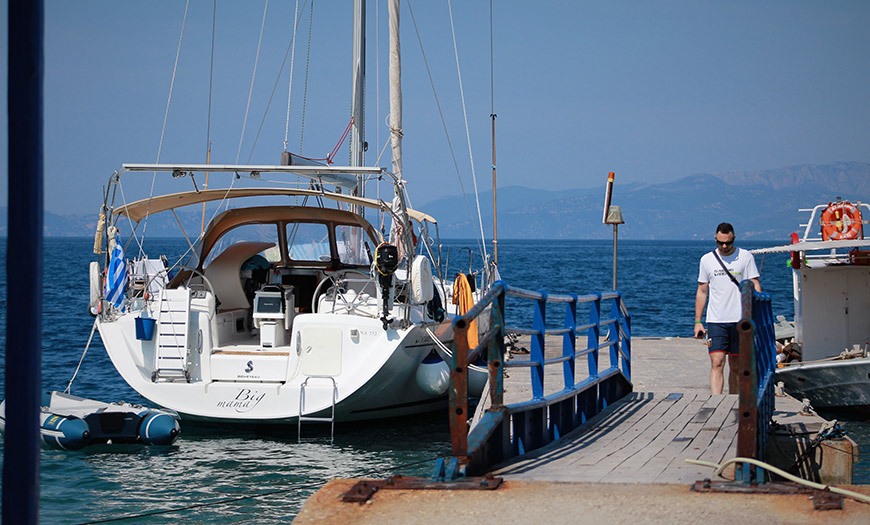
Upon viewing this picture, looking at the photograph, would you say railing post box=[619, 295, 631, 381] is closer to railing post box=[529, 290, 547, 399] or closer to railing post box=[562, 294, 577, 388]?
railing post box=[562, 294, 577, 388]

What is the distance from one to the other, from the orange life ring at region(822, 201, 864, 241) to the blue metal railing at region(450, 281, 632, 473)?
5521 millimetres

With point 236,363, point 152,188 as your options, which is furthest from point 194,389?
point 152,188

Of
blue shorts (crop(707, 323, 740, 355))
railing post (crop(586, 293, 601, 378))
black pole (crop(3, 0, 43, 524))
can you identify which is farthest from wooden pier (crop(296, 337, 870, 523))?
black pole (crop(3, 0, 43, 524))

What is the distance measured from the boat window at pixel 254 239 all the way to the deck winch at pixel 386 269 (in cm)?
337

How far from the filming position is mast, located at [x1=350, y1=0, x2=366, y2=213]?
52.3 ft

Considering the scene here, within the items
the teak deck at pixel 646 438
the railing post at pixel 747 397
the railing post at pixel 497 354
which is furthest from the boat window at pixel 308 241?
the railing post at pixel 747 397

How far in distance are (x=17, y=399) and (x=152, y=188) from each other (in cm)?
913

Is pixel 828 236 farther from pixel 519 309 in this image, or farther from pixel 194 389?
pixel 519 309

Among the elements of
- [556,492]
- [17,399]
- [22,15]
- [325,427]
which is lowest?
[325,427]

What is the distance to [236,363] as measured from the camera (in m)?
11.0

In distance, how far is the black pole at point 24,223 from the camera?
2814 millimetres

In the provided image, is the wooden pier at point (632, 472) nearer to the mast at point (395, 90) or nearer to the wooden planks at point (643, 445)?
the wooden planks at point (643, 445)

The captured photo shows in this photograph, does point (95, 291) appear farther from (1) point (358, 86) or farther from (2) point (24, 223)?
(2) point (24, 223)

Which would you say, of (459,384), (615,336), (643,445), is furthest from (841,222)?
(459,384)
